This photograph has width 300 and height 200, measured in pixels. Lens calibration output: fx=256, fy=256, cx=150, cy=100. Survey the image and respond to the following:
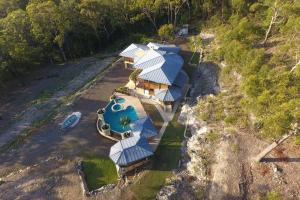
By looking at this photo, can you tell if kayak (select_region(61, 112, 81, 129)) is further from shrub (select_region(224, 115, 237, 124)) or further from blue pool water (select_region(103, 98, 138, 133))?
shrub (select_region(224, 115, 237, 124))

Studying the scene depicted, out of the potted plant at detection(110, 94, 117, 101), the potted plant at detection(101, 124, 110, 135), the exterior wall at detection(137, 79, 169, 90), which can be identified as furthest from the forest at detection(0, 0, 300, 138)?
the potted plant at detection(110, 94, 117, 101)

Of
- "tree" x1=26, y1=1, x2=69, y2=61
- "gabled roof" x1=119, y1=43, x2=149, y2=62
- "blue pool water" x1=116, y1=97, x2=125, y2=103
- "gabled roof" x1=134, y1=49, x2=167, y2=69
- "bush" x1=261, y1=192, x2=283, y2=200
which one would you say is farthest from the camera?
"tree" x1=26, y1=1, x2=69, y2=61

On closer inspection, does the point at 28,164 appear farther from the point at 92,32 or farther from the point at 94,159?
the point at 92,32

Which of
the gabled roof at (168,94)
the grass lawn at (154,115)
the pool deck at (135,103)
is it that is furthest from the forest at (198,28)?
the pool deck at (135,103)

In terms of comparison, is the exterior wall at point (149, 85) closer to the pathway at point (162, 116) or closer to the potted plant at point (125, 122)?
the pathway at point (162, 116)

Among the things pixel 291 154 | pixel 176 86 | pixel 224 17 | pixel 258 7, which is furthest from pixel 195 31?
pixel 291 154

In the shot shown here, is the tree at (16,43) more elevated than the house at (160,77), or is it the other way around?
the tree at (16,43)

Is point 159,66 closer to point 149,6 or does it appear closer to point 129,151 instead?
point 129,151
